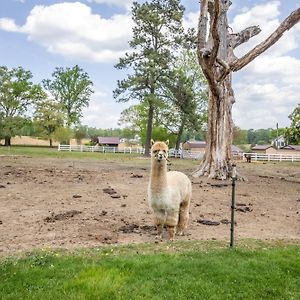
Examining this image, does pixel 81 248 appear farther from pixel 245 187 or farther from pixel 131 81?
pixel 131 81

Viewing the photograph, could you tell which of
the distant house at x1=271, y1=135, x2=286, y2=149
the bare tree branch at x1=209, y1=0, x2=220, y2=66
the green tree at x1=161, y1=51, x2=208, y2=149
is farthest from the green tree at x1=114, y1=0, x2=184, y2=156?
the distant house at x1=271, y1=135, x2=286, y2=149

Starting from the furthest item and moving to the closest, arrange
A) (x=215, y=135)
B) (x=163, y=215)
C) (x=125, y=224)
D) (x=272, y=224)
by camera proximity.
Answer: (x=215, y=135), (x=272, y=224), (x=125, y=224), (x=163, y=215)

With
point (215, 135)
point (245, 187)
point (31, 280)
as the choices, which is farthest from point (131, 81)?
point (31, 280)

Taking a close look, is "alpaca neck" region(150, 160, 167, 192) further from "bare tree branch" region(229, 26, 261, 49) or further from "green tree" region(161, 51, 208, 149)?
"green tree" region(161, 51, 208, 149)

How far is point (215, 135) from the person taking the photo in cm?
1905

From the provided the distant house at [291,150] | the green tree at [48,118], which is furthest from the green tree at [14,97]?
the distant house at [291,150]

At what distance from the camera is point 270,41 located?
1586 centimetres

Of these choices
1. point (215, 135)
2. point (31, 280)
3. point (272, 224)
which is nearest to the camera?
point (31, 280)

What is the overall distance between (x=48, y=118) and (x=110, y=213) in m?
57.5

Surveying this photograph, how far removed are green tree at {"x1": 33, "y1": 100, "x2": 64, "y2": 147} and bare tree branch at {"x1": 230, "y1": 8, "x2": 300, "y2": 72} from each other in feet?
169

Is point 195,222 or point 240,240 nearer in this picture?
point 240,240

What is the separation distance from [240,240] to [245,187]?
9095mm

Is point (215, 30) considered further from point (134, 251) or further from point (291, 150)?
point (291, 150)

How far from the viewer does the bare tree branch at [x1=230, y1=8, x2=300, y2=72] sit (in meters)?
15.6
